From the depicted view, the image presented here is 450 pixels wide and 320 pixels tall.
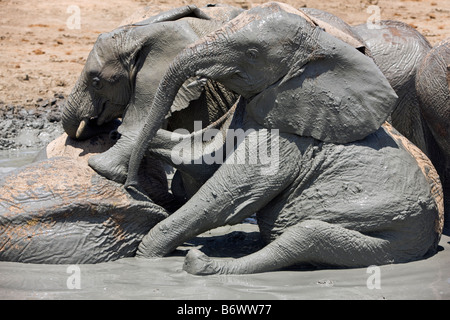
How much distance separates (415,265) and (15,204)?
2.02 metres

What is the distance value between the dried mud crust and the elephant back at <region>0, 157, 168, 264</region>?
14.4 ft

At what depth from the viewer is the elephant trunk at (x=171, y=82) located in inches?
143

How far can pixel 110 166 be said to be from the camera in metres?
4.01

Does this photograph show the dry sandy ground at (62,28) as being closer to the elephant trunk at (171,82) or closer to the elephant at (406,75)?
the elephant at (406,75)

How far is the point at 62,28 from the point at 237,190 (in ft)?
28.5

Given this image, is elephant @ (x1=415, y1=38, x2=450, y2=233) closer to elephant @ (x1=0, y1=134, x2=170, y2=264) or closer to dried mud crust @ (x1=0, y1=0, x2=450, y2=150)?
elephant @ (x1=0, y1=134, x2=170, y2=264)

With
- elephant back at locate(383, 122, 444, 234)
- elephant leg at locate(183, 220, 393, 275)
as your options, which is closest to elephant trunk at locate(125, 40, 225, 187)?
elephant leg at locate(183, 220, 393, 275)

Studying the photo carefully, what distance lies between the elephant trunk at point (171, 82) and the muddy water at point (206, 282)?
0.57 m

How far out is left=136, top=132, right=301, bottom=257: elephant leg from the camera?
3.72 metres

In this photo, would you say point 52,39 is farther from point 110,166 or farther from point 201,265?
point 201,265

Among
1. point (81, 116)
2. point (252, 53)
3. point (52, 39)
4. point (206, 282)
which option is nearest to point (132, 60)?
point (81, 116)

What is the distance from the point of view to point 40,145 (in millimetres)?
8289

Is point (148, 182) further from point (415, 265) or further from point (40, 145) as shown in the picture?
point (40, 145)

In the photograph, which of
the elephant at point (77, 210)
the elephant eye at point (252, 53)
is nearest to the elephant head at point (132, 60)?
the elephant at point (77, 210)
